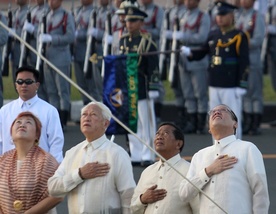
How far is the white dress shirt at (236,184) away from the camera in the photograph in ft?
29.0

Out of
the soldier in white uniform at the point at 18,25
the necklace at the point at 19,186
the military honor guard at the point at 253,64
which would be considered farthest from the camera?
the soldier in white uniform at the point at 18,25

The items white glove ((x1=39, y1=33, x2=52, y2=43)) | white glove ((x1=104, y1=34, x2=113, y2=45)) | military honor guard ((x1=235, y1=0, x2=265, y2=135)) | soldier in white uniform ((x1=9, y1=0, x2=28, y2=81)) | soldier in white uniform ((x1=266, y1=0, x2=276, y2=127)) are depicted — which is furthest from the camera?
soldier in white uniform ((x1=9, y1=0, x2=28, y2=81))

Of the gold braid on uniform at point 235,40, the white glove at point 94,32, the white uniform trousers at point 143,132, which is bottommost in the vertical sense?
the white uniform trousers at point 143,132

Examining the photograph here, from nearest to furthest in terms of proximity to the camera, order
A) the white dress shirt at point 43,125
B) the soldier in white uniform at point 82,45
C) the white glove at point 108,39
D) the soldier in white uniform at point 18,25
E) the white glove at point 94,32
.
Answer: the white dress shirt at point 43,125
the white glove at point 108,39
the white glove at point 94,32
the soldier in white uniform at point 82,45
the soldier in white uniform at point 18,25

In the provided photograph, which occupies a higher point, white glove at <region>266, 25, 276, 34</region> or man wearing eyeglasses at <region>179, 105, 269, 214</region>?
man wearing eyeglasses at <region>179, 105, 269, 214</region>

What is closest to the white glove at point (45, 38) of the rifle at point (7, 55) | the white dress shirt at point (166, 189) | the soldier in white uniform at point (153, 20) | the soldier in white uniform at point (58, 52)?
the soldier in white uniform at point (58, 52)

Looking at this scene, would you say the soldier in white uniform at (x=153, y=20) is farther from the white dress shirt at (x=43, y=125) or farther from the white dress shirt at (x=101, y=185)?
the white dress shirt at (x=101, y=185)

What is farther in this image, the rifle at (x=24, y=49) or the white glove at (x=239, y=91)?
the rifle at (x=24, y=49)

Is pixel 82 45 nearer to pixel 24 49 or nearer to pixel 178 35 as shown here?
pixel 24 49

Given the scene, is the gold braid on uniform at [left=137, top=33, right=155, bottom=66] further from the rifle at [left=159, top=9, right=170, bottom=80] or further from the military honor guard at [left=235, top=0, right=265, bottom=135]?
the rifle at [left=159, top=9, right=170, bottom=80]

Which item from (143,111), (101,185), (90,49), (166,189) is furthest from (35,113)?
(90,49)

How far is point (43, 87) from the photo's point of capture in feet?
61.0

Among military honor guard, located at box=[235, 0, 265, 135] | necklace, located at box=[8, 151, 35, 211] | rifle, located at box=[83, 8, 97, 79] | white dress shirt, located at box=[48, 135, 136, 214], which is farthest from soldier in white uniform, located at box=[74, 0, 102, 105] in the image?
necklace, located at box=[8, 151, 35, 211]

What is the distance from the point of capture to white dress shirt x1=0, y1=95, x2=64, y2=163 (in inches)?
401
